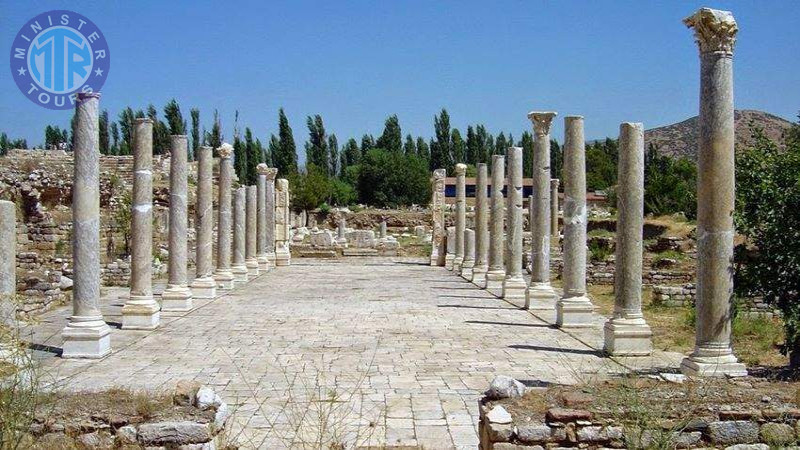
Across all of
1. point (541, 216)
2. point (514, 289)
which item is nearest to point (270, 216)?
point (514, 289)

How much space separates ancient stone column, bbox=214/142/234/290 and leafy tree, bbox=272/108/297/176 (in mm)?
49878

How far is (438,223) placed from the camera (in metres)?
33.9

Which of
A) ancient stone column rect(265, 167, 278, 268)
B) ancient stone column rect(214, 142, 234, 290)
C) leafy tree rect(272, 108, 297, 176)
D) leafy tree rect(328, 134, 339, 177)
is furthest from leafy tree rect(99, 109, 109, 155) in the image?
ancient stone column rect(214, 142, 234, 290)

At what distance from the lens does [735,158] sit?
977 centimetres

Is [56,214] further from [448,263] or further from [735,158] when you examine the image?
[735,158]

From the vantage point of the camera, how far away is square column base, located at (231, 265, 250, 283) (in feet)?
78.7

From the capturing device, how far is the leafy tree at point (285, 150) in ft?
236

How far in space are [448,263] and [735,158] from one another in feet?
70.7

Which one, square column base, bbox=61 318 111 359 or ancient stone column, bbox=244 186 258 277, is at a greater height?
ancient stone column, bbox=244 186 258 277

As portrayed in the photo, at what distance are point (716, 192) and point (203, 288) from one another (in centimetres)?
1316

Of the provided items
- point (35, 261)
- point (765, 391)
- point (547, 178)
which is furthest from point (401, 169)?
point (765, 391)

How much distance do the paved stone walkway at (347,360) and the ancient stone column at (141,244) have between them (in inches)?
14.7

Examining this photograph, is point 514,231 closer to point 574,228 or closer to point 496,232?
point 496,232

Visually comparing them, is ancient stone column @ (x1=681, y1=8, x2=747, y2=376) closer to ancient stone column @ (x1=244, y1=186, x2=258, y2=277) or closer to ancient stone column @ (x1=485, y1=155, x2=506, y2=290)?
ancient stone column @ (x1=485, y1=155, x2=506, y2=290)
